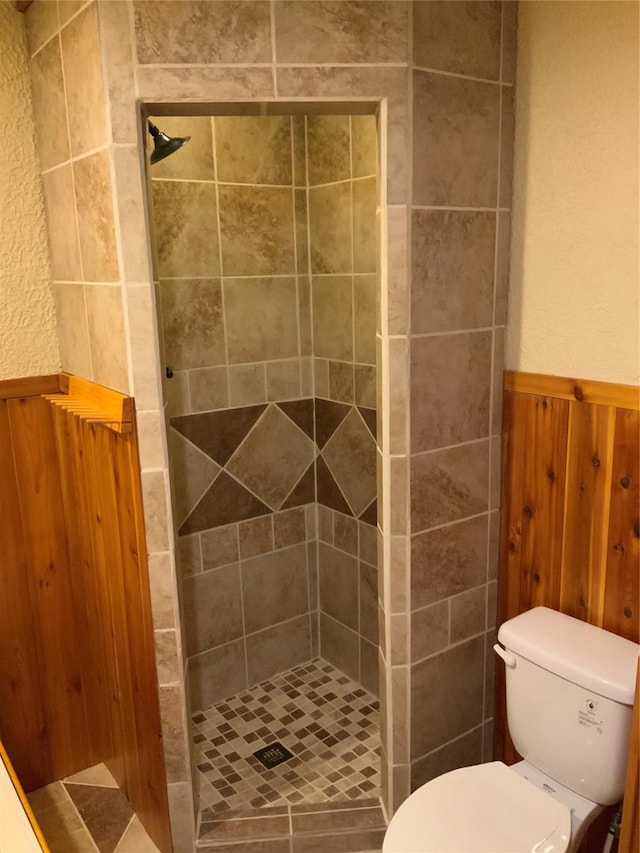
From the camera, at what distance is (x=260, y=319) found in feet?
7.70

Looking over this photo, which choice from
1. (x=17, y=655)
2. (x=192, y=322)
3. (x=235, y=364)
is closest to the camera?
(x=17, y=655)

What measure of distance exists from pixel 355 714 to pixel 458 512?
106cm

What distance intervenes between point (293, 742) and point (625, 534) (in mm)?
1379

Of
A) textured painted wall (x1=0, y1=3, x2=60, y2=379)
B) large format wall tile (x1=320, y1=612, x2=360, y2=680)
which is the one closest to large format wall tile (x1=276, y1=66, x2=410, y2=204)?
textured painted wall (x1=0, y1=3, x2=60, y2=379)

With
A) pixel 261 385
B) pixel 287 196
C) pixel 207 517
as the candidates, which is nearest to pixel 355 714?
pixel 207 517

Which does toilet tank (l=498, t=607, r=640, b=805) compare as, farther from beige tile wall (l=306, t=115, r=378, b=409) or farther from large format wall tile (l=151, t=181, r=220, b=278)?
large format wall tile (l=151, t=181, r=220, b=278)

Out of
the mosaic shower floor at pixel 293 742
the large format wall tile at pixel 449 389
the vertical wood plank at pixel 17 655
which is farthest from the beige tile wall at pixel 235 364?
the large format wall tile at pixel 449 389

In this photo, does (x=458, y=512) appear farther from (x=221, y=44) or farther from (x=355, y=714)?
(x=221, y=44)

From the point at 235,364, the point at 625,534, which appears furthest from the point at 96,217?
the point at 625,534

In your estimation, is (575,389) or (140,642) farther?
(140,642)

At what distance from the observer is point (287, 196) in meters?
2.33

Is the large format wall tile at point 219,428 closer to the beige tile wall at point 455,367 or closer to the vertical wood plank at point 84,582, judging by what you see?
the vertical wood plank at point 84,582

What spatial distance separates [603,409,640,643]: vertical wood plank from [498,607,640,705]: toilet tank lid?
0.06 metres

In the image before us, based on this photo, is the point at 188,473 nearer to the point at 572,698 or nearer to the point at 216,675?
the point at 216,675
